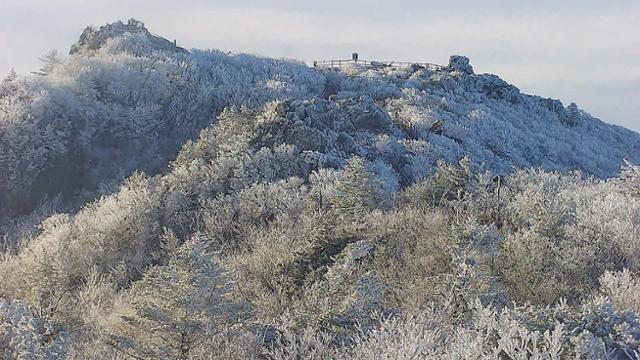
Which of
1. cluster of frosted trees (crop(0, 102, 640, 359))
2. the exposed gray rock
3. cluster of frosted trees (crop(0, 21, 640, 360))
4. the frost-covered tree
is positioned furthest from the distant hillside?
the frost-covered tree

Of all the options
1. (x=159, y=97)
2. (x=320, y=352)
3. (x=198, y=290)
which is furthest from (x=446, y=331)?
(x=159, y=97)

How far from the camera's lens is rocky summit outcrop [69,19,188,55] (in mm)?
42731

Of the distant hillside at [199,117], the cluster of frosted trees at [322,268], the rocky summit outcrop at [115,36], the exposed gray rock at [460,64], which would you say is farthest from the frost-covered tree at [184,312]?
the exposed gray rock at [460,64]

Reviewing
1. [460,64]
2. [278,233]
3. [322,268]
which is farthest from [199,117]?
[460,64]

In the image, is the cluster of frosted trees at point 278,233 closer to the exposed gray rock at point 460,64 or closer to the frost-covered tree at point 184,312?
the frost-covered tree at point 184,312

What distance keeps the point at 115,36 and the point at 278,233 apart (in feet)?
112

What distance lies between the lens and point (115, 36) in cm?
4334

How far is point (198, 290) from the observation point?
25.9 feet

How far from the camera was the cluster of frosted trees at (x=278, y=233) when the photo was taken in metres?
7.50

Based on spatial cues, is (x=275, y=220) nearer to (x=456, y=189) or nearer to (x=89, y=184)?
(x=456, y=189)

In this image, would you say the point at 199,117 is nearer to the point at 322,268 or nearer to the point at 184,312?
the point at 322,268

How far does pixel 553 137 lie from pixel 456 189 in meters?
38.1

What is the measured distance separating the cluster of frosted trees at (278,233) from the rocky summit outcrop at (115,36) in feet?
9.64

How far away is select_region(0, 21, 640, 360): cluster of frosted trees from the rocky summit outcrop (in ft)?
9.64
